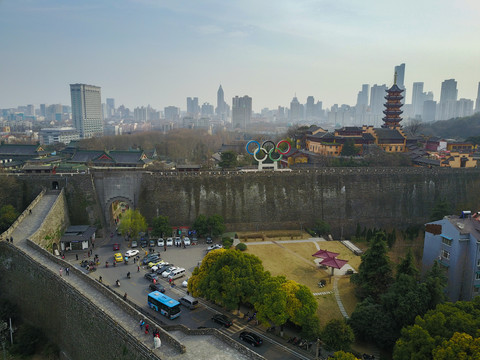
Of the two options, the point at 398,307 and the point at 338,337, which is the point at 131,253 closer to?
the point at 338,337

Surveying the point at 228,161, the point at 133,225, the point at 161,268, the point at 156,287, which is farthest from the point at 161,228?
the point at 228,161

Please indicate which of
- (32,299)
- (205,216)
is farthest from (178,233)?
(32,299)

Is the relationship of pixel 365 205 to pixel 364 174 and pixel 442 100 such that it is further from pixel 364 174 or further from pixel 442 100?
pixel 442 100

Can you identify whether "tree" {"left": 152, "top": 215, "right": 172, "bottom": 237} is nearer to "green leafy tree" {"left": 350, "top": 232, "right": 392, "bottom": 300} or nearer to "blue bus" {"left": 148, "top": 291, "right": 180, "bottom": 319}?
"blue bus" {"left": 148, "top": 291, "right": 180, "bottom": 319}

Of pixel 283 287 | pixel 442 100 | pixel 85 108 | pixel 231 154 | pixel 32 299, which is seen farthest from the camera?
pixel 442 100

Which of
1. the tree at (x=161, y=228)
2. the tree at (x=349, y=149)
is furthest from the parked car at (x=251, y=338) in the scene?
the tree at (x=349, y=149)

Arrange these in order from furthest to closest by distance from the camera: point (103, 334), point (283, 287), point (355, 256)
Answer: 1. point (355, 256)
2. point (283, 287)
3. point (103, 334)
